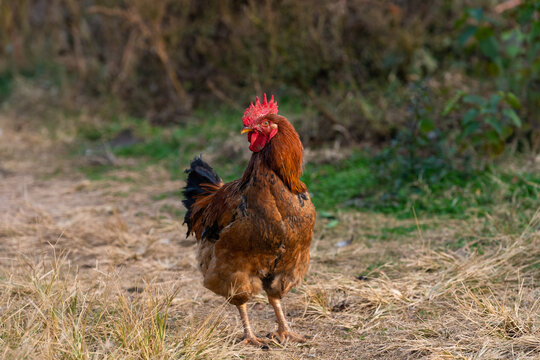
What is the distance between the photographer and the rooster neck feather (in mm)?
3010

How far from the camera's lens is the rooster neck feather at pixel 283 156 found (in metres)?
3.01

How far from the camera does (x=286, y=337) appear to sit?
325cm

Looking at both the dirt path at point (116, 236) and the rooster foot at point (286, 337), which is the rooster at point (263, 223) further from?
the dirt path at point (116, 236)

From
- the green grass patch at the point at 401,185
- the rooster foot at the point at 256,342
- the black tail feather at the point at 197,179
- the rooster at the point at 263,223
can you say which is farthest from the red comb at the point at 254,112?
the green grass patch at the point at 401,185

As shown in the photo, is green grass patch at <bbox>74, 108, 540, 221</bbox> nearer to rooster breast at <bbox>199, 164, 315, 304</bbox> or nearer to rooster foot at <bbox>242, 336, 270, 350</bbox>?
rooster breast at <bbox>199, 164, 315, 304</bbox>

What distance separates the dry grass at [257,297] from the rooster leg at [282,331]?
0.07 meters

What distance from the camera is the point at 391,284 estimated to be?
364 centimetres

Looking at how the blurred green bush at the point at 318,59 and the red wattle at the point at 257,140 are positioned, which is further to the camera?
the blurred green bush at the point at 318,59

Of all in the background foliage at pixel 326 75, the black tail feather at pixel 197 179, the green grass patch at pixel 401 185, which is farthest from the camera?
the background foliage at pixel 326 75

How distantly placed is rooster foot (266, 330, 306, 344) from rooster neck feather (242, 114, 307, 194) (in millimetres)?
898

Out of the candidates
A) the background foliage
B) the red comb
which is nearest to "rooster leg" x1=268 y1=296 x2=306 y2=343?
the red comb

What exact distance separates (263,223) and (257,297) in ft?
3.64

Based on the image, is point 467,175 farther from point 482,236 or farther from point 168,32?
point 168,32

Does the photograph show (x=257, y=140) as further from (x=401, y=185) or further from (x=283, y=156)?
(x=401, y=185)
